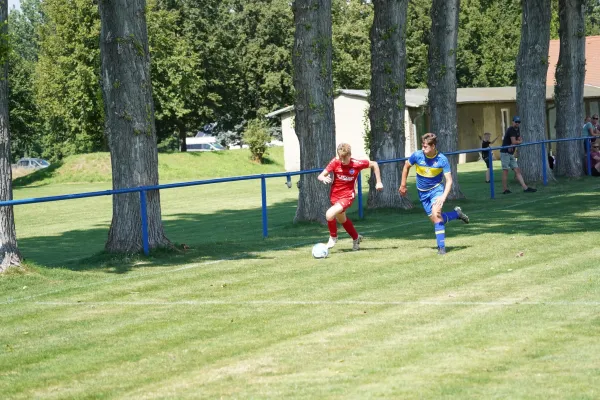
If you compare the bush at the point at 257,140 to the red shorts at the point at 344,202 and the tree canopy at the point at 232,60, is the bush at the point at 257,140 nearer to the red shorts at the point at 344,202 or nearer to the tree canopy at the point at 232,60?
the tree canopy at the point at 232,60

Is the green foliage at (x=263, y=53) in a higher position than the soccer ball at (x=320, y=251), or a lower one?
higher

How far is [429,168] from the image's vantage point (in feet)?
52.7

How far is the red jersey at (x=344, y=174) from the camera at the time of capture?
16.5 meters

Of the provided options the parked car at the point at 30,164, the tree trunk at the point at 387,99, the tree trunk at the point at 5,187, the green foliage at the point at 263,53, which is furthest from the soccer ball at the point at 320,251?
the parked car at the point at 30,164

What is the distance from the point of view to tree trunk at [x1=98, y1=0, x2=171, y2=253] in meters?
17.4

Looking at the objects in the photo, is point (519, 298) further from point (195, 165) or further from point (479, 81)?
point (479, 81)

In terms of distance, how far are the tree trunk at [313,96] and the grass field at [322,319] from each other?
58.6 inches

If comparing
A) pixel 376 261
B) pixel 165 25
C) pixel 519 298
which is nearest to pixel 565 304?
pixel 519 298

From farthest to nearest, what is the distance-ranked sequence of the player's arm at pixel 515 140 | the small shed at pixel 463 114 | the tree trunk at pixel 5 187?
the small shed at pixel 463 114, the player's arm at pixel 515 140, the tree trunk at pixel 5 187

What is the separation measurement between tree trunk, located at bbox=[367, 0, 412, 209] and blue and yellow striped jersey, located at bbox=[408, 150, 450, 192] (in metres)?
8.53

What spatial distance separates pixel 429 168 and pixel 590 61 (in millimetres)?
56932

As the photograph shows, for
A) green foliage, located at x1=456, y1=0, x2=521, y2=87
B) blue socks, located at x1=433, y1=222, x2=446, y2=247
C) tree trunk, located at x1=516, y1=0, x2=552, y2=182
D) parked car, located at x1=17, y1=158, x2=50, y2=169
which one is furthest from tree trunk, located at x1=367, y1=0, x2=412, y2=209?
parked car, located at x1=17, y1=158, x2=50, y2=169

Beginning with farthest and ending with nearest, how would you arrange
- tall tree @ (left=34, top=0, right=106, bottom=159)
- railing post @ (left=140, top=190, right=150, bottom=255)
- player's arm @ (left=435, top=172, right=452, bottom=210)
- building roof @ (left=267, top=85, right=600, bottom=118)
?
tall tree @ (left=34, top=0, right=106, bottom=159) → building roof @ (left=267, top=85, right=600, bottom=118) → railing post @ (left=140, top=190, right=150, bottom=255) → player's arm @ (left=435, top=172, right=452, bottom=210)

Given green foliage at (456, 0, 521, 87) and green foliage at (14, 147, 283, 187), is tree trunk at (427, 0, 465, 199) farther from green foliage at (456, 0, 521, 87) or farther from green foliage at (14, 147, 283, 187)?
green foliage at (456, 0, 521, 87)
